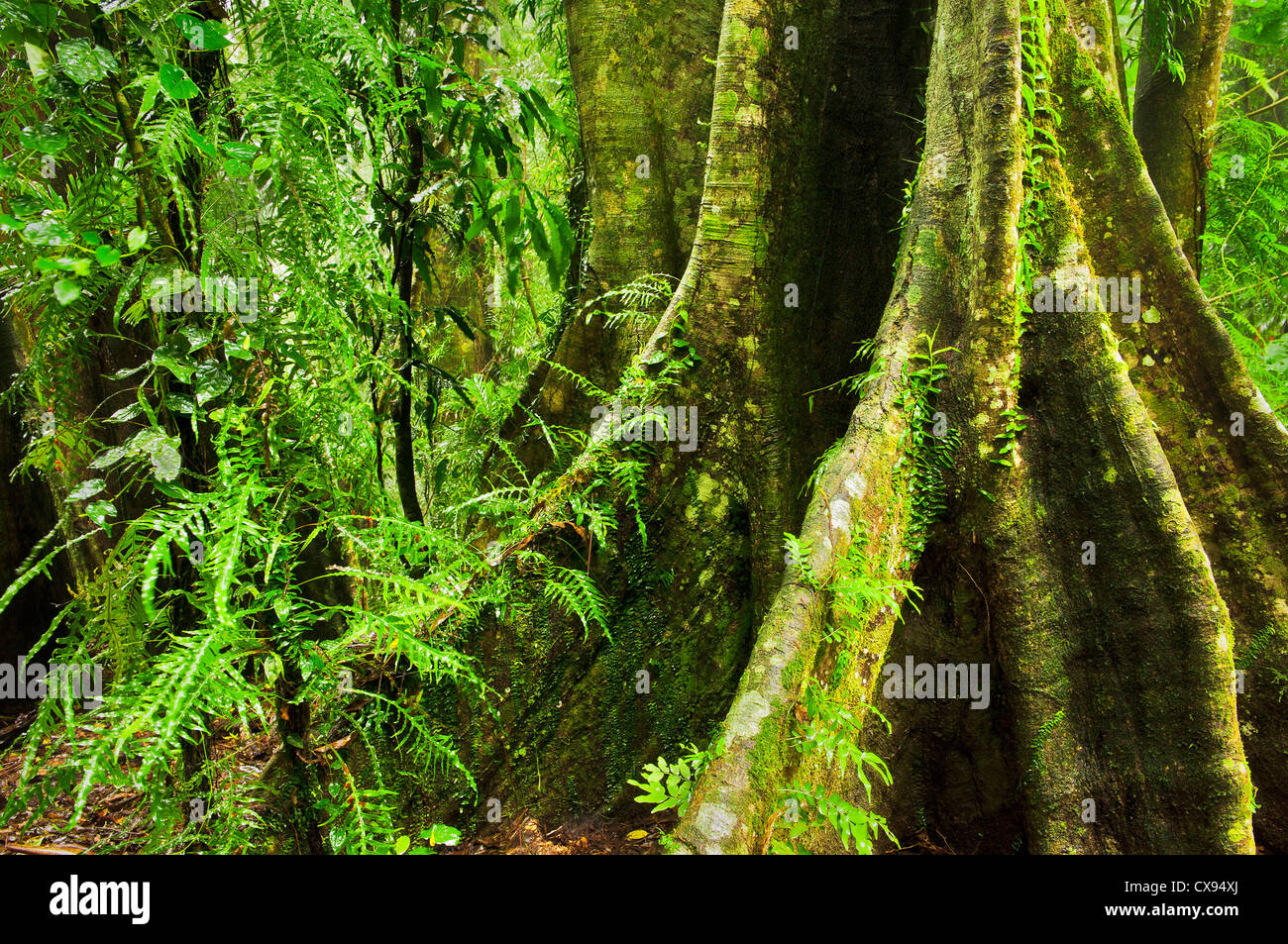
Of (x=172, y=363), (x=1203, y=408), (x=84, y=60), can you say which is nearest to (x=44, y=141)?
(x=84, y=60)

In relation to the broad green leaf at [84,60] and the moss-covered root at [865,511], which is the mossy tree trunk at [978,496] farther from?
the broad green leaf at [84,60]

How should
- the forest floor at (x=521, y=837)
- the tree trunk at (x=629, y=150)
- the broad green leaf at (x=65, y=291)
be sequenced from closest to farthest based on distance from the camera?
the broad green leaf at (x=65, y=291), the forest floor at (x=521, y=837), the tree trunk at (x=629, y=150)

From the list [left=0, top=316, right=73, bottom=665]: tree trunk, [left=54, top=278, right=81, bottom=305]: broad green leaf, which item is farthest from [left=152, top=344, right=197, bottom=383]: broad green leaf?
[left=0, top=316, right=73, bottom=665]: tree trunk

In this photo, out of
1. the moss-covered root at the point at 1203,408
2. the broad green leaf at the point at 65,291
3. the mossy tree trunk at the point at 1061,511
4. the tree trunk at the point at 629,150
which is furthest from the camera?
the tree trunk at the point at 629,150

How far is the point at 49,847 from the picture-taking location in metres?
2.44

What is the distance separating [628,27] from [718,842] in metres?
3.74

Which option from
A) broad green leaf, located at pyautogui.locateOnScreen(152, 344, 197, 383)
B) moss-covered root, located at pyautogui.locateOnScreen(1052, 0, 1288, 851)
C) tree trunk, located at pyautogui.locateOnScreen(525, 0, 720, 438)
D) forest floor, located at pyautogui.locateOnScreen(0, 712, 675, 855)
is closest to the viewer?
broad green leaf, located at pyautogui.locateOnScreen(152, 344, 197, 383)

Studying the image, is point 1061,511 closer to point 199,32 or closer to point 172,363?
point 172,363

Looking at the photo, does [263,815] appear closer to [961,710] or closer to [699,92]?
[961,710]

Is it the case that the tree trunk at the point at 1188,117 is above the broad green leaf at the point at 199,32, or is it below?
above

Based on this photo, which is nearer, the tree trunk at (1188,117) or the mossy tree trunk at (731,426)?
the mossy tree trunk at (731,426)

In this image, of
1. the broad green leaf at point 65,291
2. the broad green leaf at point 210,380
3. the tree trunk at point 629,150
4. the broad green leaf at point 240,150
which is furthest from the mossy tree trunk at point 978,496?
the broad green leaf at point 65,291

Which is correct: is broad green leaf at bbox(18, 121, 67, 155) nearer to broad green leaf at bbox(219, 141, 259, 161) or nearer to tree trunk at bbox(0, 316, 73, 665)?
broad green leaf at bbox(219, 141, 259, 161)

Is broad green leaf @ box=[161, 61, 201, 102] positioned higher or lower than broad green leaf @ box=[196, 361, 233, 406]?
higher
